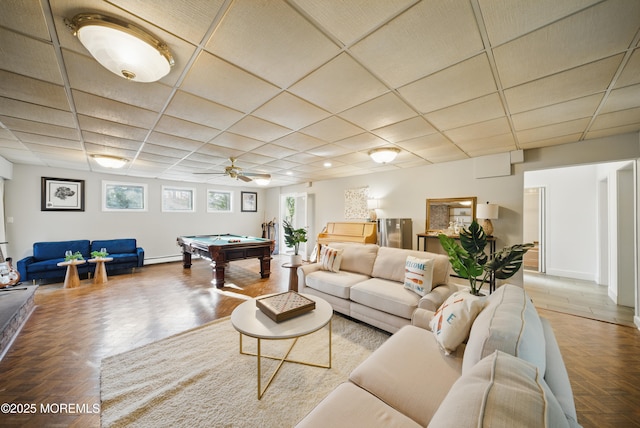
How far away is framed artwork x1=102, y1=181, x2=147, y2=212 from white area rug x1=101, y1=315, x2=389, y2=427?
5.37 m

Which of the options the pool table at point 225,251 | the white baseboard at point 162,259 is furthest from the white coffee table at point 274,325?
the white baseboard at point 162,259

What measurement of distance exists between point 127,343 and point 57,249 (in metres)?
4.42

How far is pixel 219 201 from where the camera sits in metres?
8.02

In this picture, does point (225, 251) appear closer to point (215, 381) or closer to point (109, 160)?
point (109, 160)

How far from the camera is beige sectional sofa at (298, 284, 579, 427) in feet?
2.00

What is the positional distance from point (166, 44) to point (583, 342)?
487 cm

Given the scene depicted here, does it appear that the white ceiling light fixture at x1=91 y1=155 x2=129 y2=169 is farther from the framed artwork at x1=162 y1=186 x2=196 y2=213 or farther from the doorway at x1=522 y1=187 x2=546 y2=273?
the doorway at x1=522 y1=187 x2=546 y2=273

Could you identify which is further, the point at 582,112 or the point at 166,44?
the point at 582,112

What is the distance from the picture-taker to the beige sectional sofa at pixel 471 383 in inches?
24.0

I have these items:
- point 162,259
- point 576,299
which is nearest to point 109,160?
point 162,259

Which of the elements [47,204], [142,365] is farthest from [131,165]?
[142,365]

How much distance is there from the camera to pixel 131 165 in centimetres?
494

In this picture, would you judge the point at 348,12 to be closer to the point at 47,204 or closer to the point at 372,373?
the point at 372,373

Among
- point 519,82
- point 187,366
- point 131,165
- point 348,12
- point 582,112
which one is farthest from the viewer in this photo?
point 131,165
